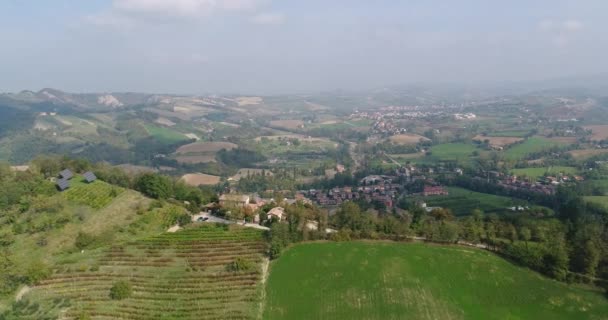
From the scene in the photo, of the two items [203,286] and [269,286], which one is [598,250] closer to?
[269,286]

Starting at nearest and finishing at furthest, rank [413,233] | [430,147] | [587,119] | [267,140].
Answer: [413,233] → [430,147] → [267,140] → [587,119]

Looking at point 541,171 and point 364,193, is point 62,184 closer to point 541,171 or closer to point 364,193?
point 364,193

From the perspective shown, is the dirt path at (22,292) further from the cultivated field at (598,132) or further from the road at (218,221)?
the cultivated field at (598,132)

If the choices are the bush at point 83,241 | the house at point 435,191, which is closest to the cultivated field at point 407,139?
the house at point 435,191

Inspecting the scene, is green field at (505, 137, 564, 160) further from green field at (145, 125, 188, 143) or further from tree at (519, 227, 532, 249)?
green field at (145, 125, 188, 143)

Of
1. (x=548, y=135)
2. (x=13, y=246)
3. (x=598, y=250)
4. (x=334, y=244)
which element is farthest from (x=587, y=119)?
(x=13, y=246)
